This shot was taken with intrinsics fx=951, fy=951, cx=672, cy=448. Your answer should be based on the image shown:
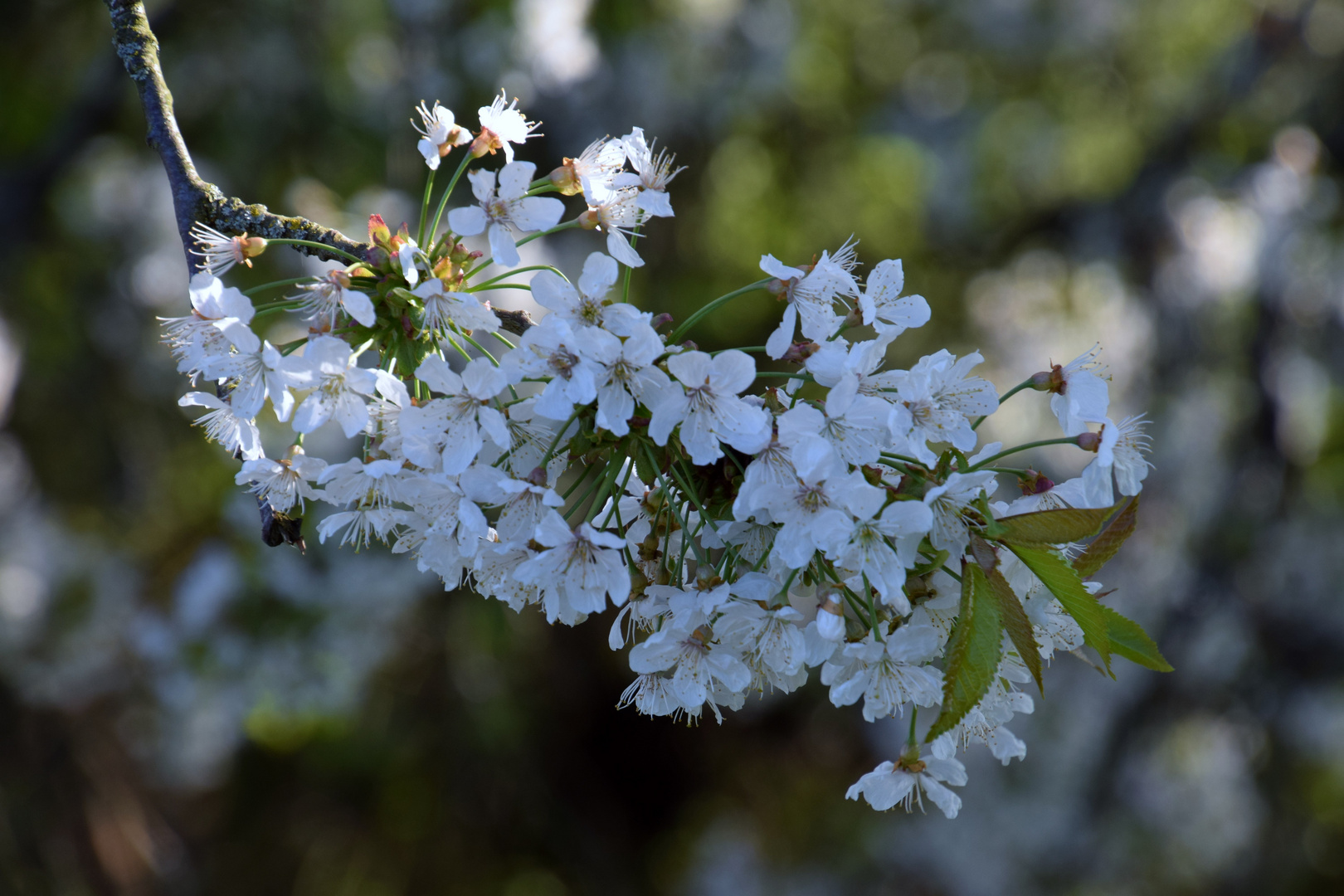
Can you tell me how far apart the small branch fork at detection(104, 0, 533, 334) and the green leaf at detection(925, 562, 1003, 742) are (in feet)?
2.36

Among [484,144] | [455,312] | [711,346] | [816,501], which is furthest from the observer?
[711,346]

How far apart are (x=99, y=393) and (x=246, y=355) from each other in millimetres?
6174

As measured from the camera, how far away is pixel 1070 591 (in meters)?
1.30

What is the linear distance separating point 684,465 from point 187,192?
2.92 ft

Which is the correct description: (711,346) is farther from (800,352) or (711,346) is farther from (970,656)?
(970,656)

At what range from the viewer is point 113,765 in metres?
6.74

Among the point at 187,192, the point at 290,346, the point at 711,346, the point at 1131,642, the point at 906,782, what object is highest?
the point at 187,192

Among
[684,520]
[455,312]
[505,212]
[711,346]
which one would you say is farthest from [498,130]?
[711,346]

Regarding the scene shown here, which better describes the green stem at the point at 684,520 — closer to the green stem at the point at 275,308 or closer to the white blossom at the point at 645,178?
the white blossom at the point at 645,178

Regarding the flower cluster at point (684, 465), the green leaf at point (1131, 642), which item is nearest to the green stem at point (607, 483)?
the flower cluster at point (684, 465)

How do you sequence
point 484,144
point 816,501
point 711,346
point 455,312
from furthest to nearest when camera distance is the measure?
point 711,346 < point 484,144 < point 455,312 < point 816,501

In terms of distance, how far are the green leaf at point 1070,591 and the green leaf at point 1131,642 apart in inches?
2.7

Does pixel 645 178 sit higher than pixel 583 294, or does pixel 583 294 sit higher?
pixel 645 178

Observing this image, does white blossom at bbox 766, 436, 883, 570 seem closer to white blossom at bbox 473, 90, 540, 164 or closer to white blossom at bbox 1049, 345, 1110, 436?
white blossom at bbox 1049, 345, 1110, 436
